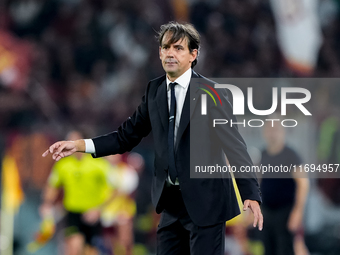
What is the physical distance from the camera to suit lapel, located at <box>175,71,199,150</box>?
2922 millimetres

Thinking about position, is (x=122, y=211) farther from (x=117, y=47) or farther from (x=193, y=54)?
(x=193, y=54)

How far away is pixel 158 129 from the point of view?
9.96 feet

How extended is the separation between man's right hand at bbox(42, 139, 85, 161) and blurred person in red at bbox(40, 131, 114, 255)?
11.0ft

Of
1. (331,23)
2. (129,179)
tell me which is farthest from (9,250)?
(331,23)

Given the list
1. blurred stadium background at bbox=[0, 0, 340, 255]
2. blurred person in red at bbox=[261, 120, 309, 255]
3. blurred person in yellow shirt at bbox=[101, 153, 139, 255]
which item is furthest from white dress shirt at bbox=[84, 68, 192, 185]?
blurred stadium background at bbox=[0, 0, 340, 255]

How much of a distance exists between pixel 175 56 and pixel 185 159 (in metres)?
0.56

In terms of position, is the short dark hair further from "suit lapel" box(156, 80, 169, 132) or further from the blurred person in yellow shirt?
the blurred person in yellow shirt

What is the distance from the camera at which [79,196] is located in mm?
6453

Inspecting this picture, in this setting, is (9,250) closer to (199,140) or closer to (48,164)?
(48,164)

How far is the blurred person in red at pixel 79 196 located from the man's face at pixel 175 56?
3.64 m

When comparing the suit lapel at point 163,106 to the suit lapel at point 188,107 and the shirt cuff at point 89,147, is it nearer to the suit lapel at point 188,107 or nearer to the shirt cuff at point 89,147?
the suit lapel at point 188,107

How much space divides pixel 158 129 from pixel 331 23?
8.01 m

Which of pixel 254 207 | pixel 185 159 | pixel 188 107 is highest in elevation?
pixel 188 107

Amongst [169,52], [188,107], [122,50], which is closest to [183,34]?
[169,52]
